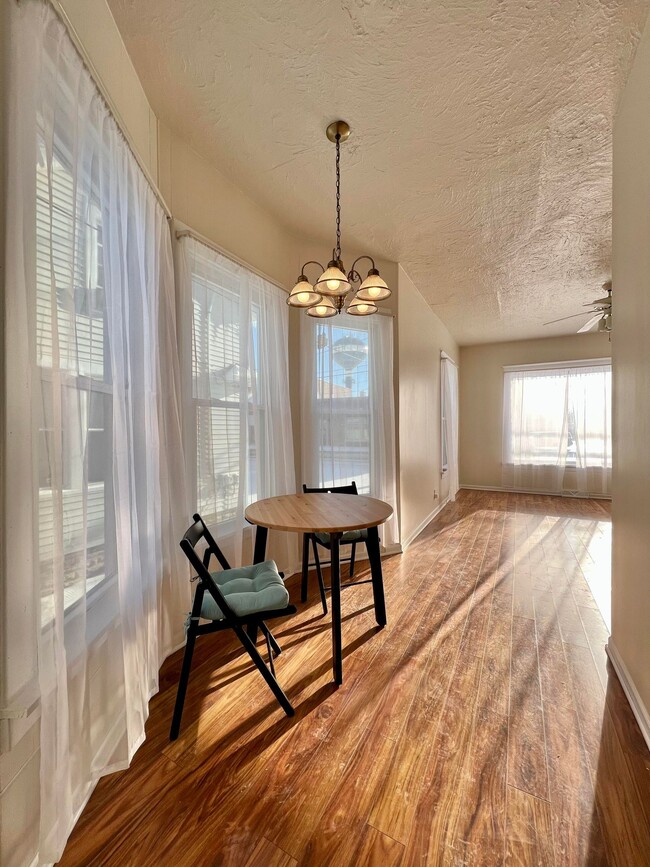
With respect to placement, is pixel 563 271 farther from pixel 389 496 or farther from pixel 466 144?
pixel 389 496

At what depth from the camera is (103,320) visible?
1.23 meters

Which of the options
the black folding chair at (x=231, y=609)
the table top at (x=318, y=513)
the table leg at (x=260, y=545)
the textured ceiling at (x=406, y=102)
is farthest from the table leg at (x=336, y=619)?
the textured ceiling at (x=406, y=102)

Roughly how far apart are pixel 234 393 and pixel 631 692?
8.14 feet

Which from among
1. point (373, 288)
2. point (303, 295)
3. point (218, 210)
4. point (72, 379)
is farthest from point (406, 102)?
point (72, 379)

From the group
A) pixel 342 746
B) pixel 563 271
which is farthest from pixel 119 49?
pixel 563 271

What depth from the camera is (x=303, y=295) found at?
1903mm

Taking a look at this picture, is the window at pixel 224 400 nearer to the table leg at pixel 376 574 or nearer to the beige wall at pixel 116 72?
the beige wall at pixel 116 72

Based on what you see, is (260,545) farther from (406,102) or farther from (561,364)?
(561,364)

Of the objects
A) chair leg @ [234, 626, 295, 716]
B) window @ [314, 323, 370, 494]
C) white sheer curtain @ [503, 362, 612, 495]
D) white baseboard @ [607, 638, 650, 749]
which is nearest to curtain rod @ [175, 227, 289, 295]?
window @ [314, 323, 370, 494]

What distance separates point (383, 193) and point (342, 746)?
300 centimetres

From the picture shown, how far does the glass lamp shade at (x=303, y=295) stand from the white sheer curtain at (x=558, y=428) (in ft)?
17.9

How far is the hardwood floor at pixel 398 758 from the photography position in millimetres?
997

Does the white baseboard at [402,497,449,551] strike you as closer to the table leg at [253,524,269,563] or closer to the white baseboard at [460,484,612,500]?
the white baseboard at [460,484,612,500]

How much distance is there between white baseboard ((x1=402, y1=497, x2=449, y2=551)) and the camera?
3.54 meters
